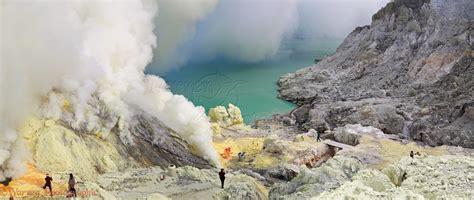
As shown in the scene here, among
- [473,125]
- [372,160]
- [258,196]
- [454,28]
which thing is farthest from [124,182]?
[454,28]

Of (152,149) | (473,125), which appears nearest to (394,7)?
(473,125)

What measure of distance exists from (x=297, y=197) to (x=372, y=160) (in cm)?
1627

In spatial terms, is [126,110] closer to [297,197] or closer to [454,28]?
[297,197]

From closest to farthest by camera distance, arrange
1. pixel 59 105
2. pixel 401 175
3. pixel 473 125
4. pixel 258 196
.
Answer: pixel 401 175, pixel 258 196, pixel 59 105, pixel 473 125

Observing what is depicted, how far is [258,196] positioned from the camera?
749 inches

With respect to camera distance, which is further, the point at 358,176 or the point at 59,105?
the point at 59,105

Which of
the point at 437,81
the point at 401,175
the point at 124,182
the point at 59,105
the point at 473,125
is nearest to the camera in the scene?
the point at 401,175

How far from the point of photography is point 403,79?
184 feet

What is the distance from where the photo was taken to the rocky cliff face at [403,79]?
41.9 metres

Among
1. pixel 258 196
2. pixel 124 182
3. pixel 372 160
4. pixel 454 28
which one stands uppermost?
pixel 454 28

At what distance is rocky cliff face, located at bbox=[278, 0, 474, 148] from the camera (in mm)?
41906

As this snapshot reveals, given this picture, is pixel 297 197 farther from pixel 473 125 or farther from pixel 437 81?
pixel 437 81

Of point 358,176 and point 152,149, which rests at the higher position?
point 152,149

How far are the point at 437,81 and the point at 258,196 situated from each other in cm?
3616
